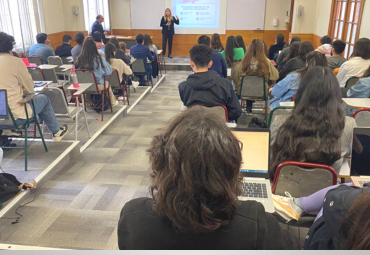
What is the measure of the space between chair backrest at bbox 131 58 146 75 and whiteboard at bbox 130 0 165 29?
4.27m

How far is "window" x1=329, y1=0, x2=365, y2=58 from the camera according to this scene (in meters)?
6.00

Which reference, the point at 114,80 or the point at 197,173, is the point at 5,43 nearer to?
the point at 114,80

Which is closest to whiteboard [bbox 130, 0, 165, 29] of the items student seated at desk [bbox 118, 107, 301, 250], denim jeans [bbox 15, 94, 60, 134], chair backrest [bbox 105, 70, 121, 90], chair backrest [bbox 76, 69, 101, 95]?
chair backrest [bbox 105, 70, 121, 90]

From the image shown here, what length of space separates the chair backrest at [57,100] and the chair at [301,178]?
8.63 feet

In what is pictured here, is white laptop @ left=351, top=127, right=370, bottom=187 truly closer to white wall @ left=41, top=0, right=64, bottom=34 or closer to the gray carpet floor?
the gray carpet floor

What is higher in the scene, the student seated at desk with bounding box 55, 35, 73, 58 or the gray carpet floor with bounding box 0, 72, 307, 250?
the student seated at desk with bounding box 55, 35, 73, 58

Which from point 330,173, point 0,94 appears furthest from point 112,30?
point 330,173

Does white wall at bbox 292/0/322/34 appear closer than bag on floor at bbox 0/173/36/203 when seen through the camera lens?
No

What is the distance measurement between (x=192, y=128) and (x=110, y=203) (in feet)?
6.53

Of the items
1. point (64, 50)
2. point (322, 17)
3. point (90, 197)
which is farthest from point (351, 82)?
point (322, 17)

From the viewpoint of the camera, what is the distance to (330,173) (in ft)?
5.43

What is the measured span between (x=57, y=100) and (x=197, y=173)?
3129 mm

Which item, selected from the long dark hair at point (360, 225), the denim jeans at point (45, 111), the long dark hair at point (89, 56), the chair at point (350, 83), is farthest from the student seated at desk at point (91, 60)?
the long dark hair at point (360, 225)

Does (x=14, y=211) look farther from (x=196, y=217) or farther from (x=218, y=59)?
(x=218, y=59)
